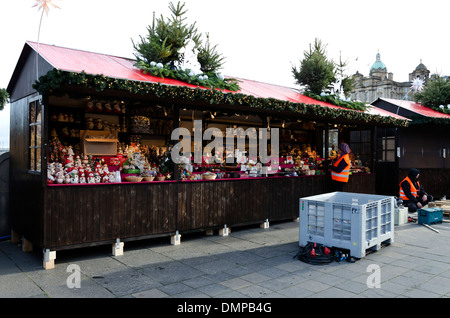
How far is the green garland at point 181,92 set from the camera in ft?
17.9

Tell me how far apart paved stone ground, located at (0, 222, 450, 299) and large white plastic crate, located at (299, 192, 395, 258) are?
31cm

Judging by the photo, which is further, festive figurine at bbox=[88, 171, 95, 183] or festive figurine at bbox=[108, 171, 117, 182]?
festive figurine at bbox=[108, 171, 117, 182]

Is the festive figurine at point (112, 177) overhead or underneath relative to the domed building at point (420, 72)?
underneath

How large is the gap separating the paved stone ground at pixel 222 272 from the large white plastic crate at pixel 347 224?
0.31 meters

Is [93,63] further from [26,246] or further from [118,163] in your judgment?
[26,246]

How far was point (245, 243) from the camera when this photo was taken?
7441 millimetres

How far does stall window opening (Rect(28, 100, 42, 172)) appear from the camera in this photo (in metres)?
6.14

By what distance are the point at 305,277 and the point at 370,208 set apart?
2.02m

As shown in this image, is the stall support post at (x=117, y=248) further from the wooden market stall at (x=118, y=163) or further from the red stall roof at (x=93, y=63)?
the red stall roof at (x=93, y=63)

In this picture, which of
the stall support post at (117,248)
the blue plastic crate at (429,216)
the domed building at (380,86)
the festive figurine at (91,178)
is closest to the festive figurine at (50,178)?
the festive figurine at (91,178)

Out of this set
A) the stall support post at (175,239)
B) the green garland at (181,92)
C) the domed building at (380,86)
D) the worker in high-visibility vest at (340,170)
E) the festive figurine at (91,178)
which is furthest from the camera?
the domed building at (380,86)

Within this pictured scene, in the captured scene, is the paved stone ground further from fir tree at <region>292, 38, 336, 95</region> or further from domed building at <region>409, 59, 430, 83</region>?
domed building at <region>409, 59, 430, 83</region>

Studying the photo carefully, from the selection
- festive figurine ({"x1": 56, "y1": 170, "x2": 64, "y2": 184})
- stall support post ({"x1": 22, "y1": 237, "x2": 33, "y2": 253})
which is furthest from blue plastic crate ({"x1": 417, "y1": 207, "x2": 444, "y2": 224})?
stall support post ({"x1": 22, "y1": 237, "x2": 33, "y2": 253})

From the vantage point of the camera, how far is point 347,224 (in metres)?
6.24
